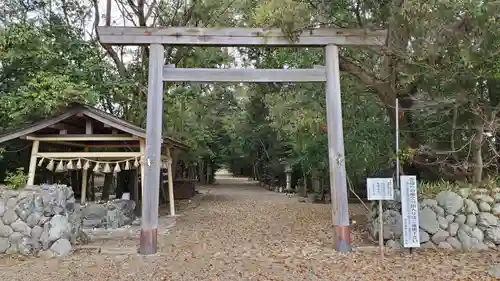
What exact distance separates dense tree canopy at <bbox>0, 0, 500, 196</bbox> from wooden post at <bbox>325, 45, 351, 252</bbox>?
930mm

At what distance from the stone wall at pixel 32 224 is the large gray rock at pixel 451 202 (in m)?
6.80

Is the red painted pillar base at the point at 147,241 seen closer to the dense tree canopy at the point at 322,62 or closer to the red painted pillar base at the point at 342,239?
the red painted pillar base at the point at 342,239

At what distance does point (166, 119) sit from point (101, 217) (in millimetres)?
5679

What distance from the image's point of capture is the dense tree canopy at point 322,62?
6.89 m

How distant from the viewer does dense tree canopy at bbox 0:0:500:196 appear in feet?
22.6

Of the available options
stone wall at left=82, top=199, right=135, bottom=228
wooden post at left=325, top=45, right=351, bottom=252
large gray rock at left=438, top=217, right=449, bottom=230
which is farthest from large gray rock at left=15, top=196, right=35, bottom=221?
large gray rock at left=438, top=217, right=449, bottom=230

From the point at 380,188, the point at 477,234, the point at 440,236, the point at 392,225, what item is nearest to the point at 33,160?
the point at 380,188

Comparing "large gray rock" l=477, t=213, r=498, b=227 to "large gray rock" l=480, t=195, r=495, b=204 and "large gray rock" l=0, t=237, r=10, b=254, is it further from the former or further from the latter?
"large gray rock" l=0, t=237, r=10, b=254

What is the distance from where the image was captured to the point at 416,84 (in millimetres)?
8242

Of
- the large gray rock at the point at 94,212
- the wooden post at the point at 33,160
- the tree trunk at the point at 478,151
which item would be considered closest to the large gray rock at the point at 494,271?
the tree trunk at the point at 478,151

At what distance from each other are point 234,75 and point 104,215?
5.33m

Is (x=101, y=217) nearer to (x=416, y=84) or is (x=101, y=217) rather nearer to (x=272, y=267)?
(x=272, y=267)

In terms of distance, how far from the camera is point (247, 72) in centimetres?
725

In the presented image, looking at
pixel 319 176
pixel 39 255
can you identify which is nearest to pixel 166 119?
pixel 319 176
